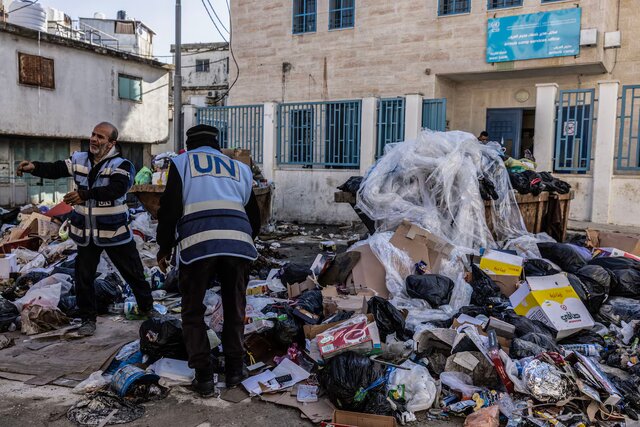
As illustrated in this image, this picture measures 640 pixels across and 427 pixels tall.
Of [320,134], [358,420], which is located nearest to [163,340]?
[358,420]

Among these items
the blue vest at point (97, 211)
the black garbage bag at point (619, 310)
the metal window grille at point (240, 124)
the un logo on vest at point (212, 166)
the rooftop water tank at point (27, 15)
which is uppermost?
the rooftop water tank at point (27, 15)

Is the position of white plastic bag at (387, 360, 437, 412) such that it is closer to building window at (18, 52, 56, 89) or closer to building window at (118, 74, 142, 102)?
building window at (18, 52, 56, 89)

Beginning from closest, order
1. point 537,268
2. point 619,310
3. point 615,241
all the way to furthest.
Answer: point 619,310 < point 537,268 < point 615,241

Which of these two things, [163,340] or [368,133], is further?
[368,133]

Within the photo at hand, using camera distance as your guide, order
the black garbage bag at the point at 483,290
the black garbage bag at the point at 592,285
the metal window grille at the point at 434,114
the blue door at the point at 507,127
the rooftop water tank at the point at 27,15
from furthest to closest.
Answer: the rooftop water tank at the point at 27,15 < the blue door at the point at 507,127 < the metal window grille at the point at 434,114 < the black garbage bag at the point at 483,290 < the black garbage bag at the point at 592,285

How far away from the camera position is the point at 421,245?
5246mm

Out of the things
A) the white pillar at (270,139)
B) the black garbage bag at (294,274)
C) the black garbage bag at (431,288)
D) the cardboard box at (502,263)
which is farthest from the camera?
the white pillar at (270,139)

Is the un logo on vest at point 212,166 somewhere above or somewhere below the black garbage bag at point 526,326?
above

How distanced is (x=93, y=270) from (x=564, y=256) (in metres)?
4.38

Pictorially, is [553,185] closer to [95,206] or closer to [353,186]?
[353,186]

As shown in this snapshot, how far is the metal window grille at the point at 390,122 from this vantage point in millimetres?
10719

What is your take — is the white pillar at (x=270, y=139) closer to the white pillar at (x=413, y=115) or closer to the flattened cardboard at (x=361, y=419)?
the white pillar at (x=413, y=115)

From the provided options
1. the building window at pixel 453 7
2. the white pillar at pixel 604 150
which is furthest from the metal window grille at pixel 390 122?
the building window at pixel 453 7

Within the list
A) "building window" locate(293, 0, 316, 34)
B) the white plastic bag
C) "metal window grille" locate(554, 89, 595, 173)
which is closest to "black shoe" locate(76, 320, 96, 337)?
the white plastic bag
